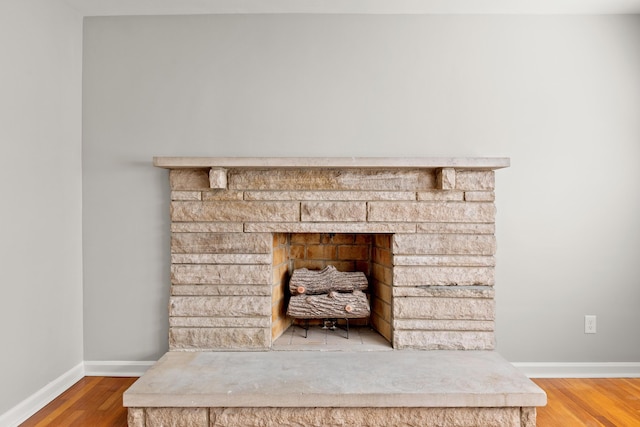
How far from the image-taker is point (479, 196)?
2506 mm

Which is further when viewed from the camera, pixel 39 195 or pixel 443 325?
pixel 443 325

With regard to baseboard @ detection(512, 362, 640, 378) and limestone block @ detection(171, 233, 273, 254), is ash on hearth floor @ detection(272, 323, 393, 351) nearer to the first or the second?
limestone block @ detection(171, 233, 273, 254)

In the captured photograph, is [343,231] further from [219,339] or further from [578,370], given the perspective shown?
[578,370]

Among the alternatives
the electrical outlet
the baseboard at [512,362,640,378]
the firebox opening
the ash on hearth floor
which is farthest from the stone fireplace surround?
the electrical outlet

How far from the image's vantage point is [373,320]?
112 inches

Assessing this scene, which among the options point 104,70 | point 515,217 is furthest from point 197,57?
point 515,217

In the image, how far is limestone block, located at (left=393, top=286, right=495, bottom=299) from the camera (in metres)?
2.50

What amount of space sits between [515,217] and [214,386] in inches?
80.5

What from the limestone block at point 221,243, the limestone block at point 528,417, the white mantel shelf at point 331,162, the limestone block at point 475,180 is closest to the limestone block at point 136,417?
the limestone block at point 221,243

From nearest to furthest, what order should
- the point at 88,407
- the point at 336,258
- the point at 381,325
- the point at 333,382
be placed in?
the point at 333,382 → the point at 88,407 → the point at 381,325 → the point at 336,258

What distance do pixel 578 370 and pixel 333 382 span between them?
171 cm

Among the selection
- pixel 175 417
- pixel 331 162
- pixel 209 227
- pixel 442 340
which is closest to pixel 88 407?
pixel 175 417

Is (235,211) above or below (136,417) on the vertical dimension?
A: above

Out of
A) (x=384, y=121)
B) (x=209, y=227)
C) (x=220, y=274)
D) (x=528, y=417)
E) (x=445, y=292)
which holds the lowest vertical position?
(x=528, y=417)
